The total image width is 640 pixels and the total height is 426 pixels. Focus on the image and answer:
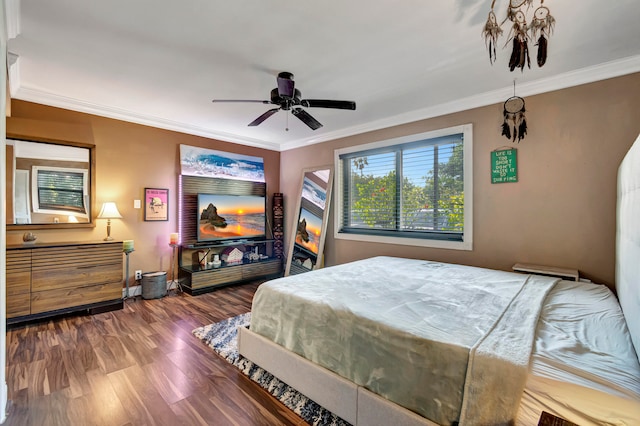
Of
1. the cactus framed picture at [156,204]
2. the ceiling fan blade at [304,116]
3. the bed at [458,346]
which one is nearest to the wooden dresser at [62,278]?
the cactus framed picture at [156,204]

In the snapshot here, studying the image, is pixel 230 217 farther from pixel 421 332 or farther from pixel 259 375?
pixel 421 332

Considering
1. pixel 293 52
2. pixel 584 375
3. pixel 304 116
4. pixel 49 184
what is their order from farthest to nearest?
pixel 49 184 < pixel 304 116 < pixel 293 52 < pixel 584 375

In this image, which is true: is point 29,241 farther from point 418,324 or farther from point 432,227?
point 432,227

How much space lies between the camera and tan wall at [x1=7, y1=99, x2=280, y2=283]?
135 inches

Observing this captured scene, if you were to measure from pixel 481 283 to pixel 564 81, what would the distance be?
7.11 feet

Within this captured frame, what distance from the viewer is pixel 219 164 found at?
4953mm

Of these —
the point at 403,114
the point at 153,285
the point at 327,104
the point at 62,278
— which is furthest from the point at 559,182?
the point at 62,278

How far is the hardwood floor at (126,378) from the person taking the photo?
1773 millimetres

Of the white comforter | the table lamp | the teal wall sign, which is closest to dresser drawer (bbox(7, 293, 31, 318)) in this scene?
the table lamp

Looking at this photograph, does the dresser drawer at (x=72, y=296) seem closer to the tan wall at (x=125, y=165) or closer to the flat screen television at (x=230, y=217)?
the tan wall at (x=125, y=165)

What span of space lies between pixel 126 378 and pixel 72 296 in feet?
6.01

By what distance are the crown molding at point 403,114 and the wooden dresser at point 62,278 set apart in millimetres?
1706

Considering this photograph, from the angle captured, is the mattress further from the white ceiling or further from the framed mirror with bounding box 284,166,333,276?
the framed mirror with bounding box 284,166,333,276

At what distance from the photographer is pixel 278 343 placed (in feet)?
6.81
